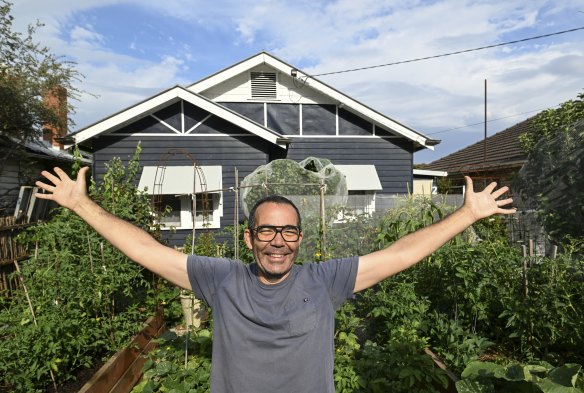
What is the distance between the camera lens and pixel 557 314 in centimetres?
357

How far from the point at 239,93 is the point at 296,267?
38.2 ft

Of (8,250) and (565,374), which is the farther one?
(8,250)

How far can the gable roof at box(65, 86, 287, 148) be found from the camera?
35.2ft

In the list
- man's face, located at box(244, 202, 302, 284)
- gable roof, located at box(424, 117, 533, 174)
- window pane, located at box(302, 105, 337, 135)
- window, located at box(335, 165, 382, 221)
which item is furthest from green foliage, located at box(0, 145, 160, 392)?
gable roof, located at box(424, 117, 533, 174)

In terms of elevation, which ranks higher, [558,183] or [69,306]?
[558,183]

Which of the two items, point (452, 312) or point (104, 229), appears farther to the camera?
point (452, 312)

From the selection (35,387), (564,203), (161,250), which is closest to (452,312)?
(564,203)

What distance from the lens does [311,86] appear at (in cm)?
1247

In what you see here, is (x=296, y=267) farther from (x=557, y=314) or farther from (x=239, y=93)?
(x=239, y=93)

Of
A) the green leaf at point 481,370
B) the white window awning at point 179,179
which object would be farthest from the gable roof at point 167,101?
the green leaf at point 481,370

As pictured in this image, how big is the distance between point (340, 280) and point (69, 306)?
10.7 ft

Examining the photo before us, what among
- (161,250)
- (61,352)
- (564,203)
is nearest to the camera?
(161,250)

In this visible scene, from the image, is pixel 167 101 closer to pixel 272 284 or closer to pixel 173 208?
pixel 173 208

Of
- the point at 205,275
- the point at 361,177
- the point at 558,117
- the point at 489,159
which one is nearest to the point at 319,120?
the point at 361,177
